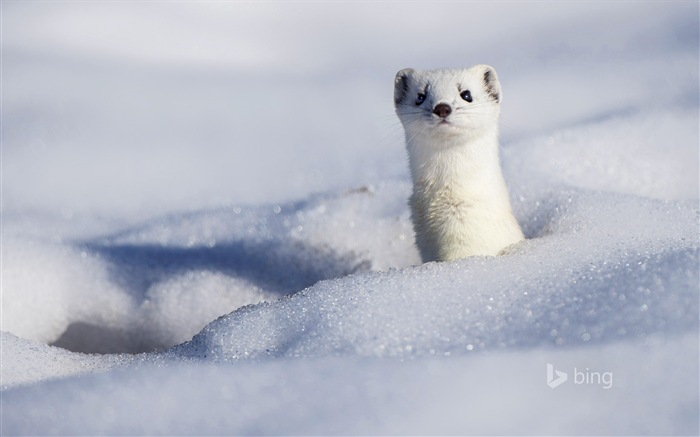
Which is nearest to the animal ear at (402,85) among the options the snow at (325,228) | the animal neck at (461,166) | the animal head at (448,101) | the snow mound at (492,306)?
the animal head at (448,101)

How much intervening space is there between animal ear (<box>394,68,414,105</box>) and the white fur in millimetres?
25

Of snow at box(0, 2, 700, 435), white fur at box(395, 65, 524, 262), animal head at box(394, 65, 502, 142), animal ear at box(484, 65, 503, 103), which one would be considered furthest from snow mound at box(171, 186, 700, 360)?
animal ear at box(484, 65, 503, 103)

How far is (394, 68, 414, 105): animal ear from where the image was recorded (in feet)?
8.62

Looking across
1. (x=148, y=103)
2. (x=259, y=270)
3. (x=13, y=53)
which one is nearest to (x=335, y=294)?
(x=259, y=270)

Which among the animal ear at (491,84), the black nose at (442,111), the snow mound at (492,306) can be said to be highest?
the animal ear at (491,84)

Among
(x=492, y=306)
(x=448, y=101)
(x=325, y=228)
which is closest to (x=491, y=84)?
(x=448, y=101)

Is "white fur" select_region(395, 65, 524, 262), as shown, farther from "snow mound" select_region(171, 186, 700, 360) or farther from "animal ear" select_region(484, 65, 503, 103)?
"snow mound" select_region(171, 186, 700, 360)

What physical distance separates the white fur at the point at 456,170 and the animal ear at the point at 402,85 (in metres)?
0.02

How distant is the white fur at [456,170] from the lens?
2.44m

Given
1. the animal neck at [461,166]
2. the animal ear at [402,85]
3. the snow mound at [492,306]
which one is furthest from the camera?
the animal ear at [402,85]

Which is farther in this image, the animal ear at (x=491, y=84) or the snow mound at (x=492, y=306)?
the animal ear at (x=491, y=84)

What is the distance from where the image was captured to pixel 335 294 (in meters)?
1.99

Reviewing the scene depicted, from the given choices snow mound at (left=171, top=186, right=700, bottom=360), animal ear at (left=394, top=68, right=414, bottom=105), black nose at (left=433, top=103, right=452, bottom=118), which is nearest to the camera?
snow mound at (left=171, top=186, right=700, bottom=360)

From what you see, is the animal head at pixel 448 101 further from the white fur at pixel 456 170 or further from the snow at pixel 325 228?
the snow at pixel 325 228
